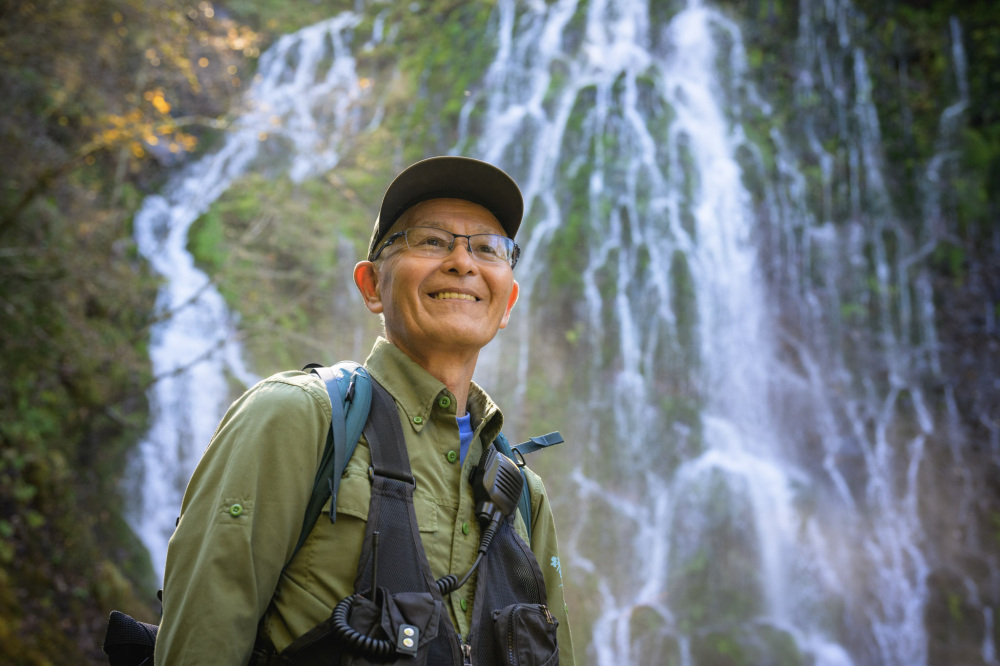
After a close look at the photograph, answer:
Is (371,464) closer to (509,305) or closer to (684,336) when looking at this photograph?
(509,305)

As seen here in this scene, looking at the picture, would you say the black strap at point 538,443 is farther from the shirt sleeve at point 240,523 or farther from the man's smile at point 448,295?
the shirt sleeve at point 240,523

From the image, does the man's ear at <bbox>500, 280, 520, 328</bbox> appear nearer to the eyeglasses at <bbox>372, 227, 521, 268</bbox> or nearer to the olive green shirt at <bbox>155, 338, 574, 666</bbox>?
the eyeglasses at <bbox>372, 227, 521, 268</bbox>

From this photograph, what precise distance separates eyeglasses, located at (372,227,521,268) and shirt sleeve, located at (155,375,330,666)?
0.51m

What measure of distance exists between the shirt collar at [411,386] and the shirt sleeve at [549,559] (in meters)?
0.21

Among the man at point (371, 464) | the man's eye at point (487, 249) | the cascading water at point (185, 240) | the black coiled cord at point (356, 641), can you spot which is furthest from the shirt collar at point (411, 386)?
the cascading water at point (185, 240)

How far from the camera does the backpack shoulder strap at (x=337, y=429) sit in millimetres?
1387

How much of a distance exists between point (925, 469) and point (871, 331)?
6.70ft

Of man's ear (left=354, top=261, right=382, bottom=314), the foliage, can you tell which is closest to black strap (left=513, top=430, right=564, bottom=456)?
man's ear (left=354, top=261, right=382, bottom=314)

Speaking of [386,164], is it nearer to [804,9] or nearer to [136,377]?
[136,377]

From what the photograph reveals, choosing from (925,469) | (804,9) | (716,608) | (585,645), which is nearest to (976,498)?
(925,469)

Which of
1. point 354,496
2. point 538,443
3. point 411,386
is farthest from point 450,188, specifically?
point 354,496

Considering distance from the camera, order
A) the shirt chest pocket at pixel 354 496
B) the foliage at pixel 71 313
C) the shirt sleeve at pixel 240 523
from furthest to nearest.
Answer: the foliage at pixel 71 313, the shirt chest pocket at pixel 354 496, the shirt sleeve at pixel 240 523

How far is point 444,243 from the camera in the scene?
1.81 meters

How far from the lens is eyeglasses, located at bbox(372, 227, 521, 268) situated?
5.86ft
